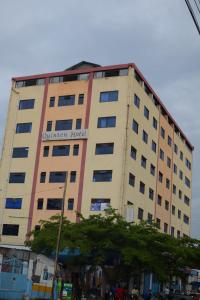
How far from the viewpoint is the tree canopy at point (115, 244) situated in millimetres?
36281

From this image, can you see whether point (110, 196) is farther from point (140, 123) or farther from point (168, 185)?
point (168, 185)

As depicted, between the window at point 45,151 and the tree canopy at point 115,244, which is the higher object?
the window at point 45,151

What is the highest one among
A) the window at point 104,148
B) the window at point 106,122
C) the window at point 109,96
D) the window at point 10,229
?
the window at point 109,96

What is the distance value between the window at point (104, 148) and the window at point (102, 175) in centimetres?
200

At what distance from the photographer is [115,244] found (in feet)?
124

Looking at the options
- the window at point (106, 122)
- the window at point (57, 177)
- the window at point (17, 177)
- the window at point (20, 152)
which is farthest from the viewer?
the window at point (20, 152)

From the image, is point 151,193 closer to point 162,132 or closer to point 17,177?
point 162,132

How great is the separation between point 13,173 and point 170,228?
75.5 feet

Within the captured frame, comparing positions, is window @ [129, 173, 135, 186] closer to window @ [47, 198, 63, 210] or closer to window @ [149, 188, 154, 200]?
window @ [149, 188, 154, 200]

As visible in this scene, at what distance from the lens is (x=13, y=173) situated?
54.0 metres

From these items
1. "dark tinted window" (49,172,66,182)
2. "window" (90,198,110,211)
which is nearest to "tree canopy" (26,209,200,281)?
"window" (90,198,110,211)

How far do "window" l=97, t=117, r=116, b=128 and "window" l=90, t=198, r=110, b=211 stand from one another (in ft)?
25.0

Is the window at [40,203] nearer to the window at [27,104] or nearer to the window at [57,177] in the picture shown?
the window at [57,177]

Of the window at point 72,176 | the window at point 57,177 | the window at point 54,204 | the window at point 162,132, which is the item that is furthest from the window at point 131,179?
the window at point 162,132
